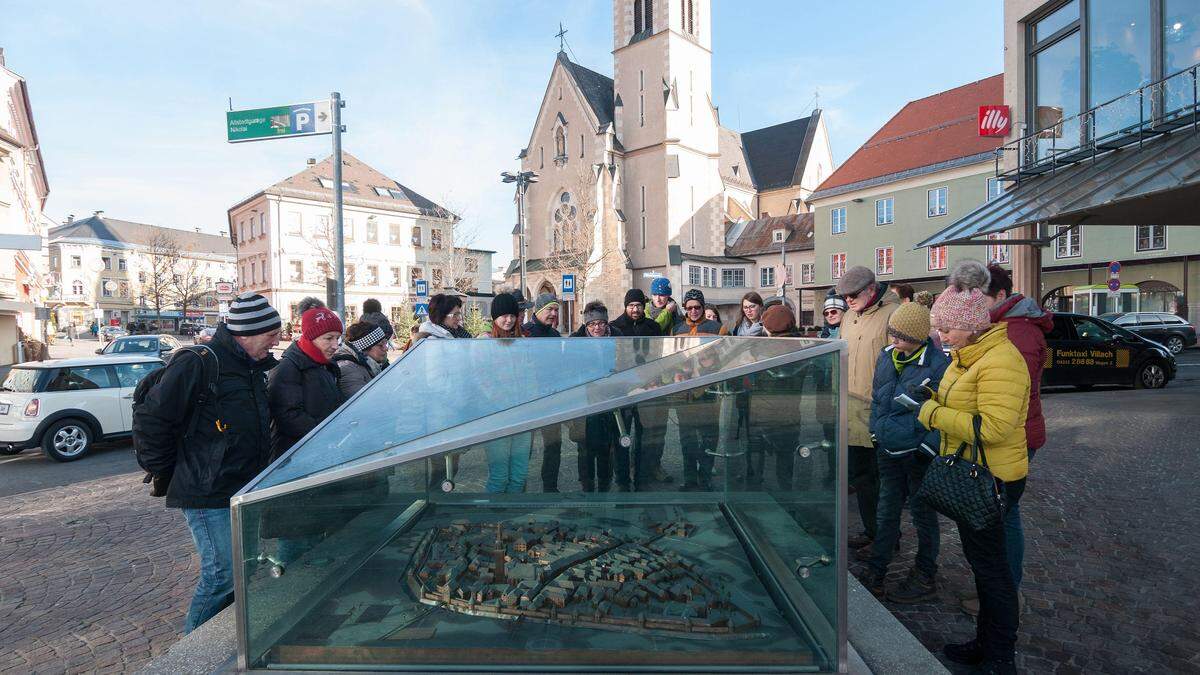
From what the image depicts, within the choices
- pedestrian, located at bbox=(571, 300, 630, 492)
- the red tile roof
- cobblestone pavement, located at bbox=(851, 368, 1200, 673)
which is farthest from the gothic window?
pedestrian, located at bbox=(571, 300, 630, 492)

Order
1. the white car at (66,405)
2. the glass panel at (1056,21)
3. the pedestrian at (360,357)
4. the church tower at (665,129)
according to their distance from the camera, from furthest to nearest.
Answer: the church tower at (665,129) < the glass panel at (1056,21) < the white car at (66,405) < the pedestrian at (360,357)

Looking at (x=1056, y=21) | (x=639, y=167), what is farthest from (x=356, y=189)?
(x=1056, y=21)

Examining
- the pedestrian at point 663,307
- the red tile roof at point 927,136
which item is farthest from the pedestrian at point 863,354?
the red tile roof at point 927,136

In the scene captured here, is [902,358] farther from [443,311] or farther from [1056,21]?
[1056,21]

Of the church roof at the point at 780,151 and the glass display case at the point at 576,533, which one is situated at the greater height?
the church roof at the point at 780,151

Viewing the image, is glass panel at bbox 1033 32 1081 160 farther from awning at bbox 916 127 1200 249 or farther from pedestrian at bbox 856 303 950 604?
pedestrian at bbox 856 303 950 604

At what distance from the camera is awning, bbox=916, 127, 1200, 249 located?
8.60 meters

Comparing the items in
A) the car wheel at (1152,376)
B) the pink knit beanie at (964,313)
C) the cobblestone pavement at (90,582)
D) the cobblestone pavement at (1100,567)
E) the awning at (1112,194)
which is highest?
the awning at (1112,194)

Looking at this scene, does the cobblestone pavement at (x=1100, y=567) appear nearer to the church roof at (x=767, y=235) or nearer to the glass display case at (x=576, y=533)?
the glass display case at (x=576, y=533)

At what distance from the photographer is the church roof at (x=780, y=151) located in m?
61.1

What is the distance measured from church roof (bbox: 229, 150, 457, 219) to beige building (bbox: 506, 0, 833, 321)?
8.77 metres

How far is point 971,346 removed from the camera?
2.80 meters

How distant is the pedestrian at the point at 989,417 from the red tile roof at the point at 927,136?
34384mm

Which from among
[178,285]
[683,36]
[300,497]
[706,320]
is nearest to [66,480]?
[706,320]
